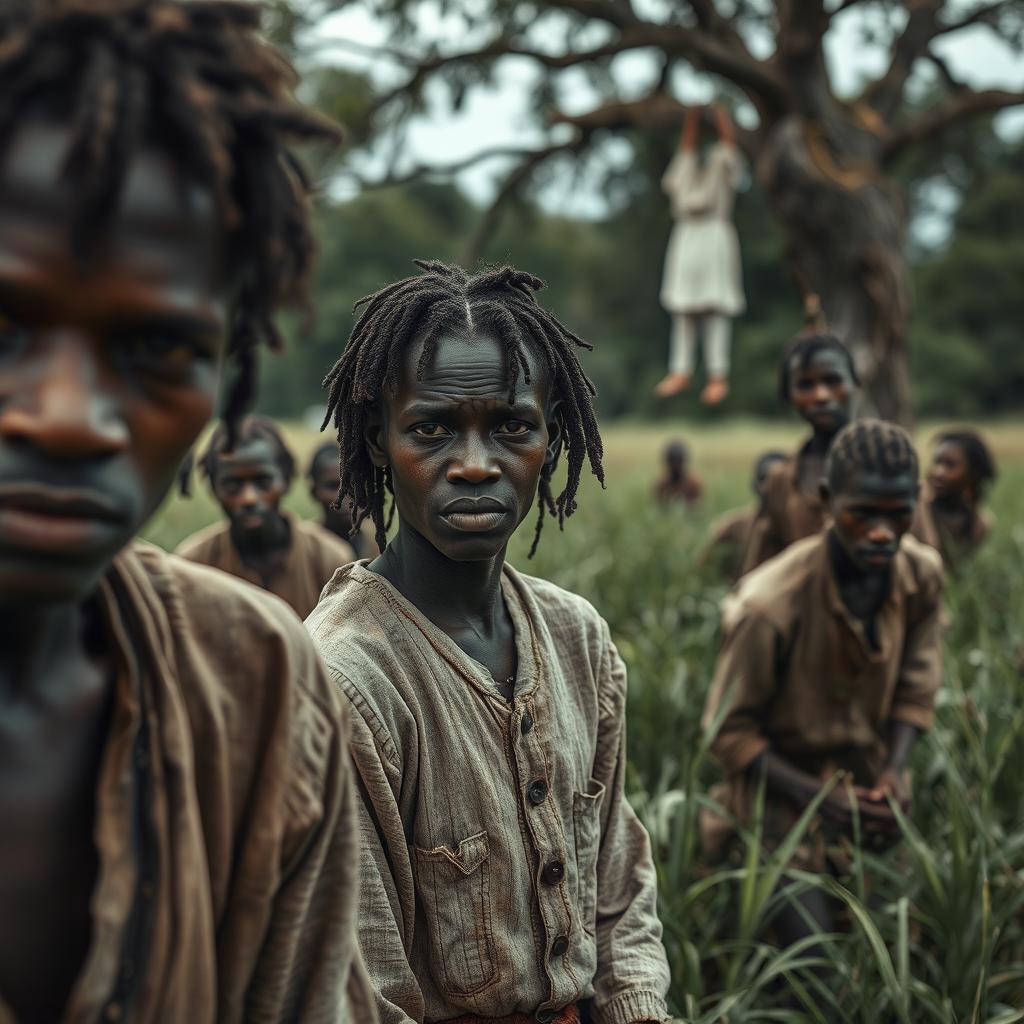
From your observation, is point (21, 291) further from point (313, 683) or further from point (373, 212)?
point (373, 212)

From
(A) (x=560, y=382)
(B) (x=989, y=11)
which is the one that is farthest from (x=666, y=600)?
(B) (x=989, y=11)

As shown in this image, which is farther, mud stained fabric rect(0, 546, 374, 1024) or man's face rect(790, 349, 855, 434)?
man's face rect(790, 349, 855, 434)

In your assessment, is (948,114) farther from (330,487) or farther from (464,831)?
(464,831)

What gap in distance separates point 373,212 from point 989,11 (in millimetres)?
38198

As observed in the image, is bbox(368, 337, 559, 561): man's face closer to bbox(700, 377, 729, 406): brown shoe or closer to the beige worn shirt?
the beige worn shirt

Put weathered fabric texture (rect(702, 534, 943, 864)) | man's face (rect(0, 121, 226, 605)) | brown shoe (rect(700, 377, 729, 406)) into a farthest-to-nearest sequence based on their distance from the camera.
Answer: brown shoe (rect(700, 377, 729, 406)), weathered fabric texture (rect(702, 534, 943, 864)), man's face (rect(0, 121, 226, 605))

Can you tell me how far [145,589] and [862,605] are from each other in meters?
2.54

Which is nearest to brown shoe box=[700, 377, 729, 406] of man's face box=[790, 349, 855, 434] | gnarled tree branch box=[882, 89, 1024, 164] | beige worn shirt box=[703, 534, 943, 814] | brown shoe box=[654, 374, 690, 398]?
brown shoe box=[654, 374, 690, 398]

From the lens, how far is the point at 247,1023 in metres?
1.07

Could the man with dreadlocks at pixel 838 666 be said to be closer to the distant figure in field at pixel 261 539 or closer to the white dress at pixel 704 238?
the distant figure in field at pixel 261 539

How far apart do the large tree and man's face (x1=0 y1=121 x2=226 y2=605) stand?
32.0 feet

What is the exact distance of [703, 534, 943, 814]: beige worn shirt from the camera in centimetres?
322

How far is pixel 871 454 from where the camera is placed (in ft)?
10.3

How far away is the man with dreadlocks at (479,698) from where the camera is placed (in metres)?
1.71
